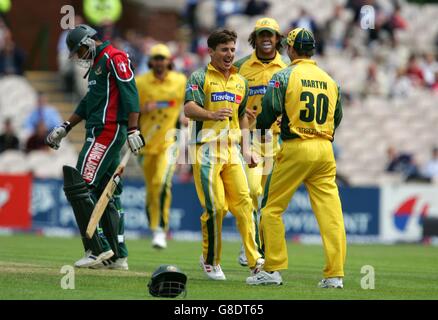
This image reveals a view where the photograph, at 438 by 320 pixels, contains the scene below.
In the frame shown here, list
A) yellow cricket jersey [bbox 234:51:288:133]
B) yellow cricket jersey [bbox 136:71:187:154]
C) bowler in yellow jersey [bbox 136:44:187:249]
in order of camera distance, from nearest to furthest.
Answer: yellow cricket jersey [bbox 234:51:288:133], bowler in yellow jersey [bbox 136:44:187:249], yellow cricket jersey [bbox 136:71:187:154]

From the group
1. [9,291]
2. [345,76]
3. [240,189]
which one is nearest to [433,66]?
[345,76]

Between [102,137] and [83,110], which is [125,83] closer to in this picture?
[102,137]

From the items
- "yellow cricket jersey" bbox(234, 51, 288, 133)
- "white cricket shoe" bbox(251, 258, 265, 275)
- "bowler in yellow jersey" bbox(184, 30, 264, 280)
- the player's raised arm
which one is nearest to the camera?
"white cricket shoe" bbox(251, 258, 265, 275)

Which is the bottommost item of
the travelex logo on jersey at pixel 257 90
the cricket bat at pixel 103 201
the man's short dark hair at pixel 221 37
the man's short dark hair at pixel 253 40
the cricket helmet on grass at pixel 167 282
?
the cricket helmet on grass at pixel 167 282

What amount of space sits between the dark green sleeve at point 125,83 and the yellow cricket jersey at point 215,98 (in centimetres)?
72

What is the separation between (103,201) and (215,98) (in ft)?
5.56

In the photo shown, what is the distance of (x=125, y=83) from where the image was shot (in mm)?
13594

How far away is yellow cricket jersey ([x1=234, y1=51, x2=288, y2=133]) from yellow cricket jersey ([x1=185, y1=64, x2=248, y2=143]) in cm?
159

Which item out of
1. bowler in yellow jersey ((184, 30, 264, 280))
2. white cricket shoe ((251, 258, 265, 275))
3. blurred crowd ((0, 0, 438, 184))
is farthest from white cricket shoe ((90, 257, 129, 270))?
blurred crowd ((0, 0, 438, 184))

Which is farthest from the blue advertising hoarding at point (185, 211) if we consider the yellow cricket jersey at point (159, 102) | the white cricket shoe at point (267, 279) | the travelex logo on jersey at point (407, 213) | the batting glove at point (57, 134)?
the white cricket shoe at point (267, 279)

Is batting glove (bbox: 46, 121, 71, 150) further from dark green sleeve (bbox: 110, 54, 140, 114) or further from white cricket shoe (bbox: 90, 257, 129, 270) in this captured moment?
white cricket shoe (bbox: 90, 257, 129, 270)

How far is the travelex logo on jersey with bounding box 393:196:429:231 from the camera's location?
80.0 ft

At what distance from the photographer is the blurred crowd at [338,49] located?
28.7 m

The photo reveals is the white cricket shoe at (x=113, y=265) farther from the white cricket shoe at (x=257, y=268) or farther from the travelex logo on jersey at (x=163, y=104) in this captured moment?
the travelex logo on jersey at (x=163, y=104)
